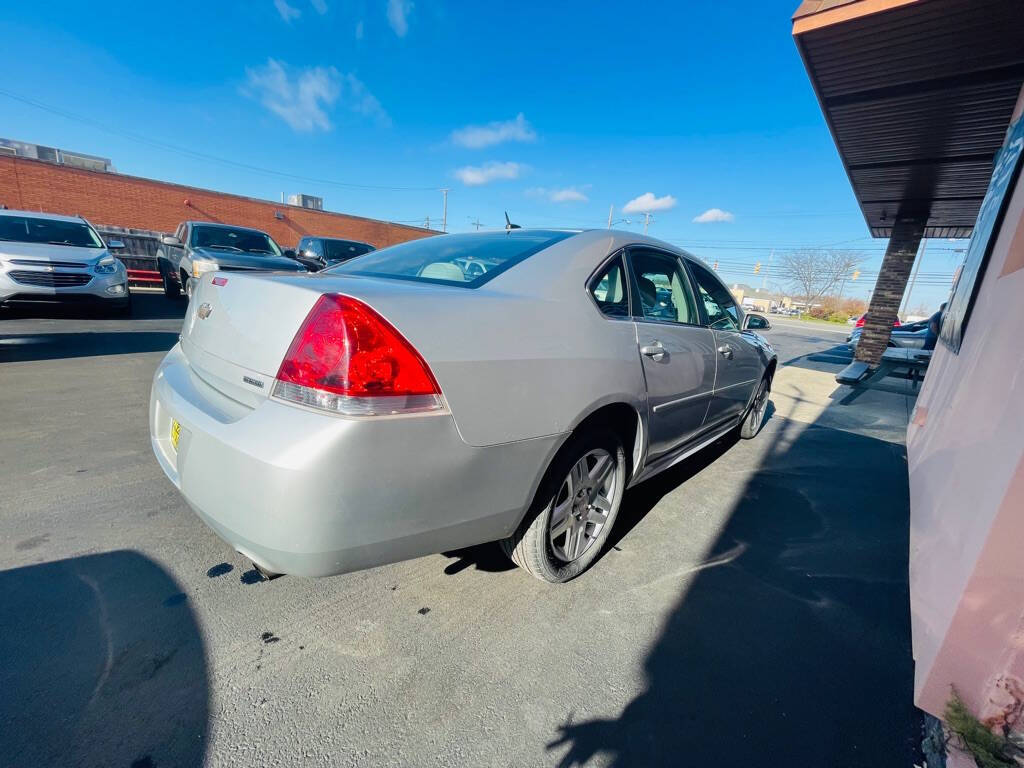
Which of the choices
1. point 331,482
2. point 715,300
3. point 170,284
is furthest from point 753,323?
point 170,284

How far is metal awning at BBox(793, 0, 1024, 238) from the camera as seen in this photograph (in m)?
3.82

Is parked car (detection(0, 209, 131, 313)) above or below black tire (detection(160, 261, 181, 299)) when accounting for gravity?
above

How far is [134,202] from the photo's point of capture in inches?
882

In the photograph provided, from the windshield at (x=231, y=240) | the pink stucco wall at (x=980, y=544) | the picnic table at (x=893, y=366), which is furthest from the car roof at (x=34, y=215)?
the picnic table at (x=893, y=366)

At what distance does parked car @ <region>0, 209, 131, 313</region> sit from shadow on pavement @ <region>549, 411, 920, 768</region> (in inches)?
308

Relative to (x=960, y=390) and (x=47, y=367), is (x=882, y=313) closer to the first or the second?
(x=960, y=390)

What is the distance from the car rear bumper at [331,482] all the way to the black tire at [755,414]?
358 centimetres

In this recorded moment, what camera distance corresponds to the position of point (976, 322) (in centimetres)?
292

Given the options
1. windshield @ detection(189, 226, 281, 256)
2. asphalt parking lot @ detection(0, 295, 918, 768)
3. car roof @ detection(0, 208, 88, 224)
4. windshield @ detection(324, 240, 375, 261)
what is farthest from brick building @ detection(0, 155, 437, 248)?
asphalt parking lot @ detection(0, 295, 918, 768)

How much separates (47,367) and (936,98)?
10.3m

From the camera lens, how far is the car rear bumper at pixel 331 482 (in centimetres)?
125

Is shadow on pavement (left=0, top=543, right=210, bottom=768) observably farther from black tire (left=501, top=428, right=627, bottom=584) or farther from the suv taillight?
black tire (left=501, top=428, right=627, bottom=584)

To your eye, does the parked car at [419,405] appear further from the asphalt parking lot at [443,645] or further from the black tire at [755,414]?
the black tire at [755,414]

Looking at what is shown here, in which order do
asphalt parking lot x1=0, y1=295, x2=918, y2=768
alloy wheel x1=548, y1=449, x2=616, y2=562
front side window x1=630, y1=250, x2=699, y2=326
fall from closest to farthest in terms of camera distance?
asphalt parking lot x1=0, y1=295, x2=918, y2=768, alloy wheel x1=548, y1=449, x2=616, y2=562, front side window x1=630, y1=250, x2=699, y2=326
